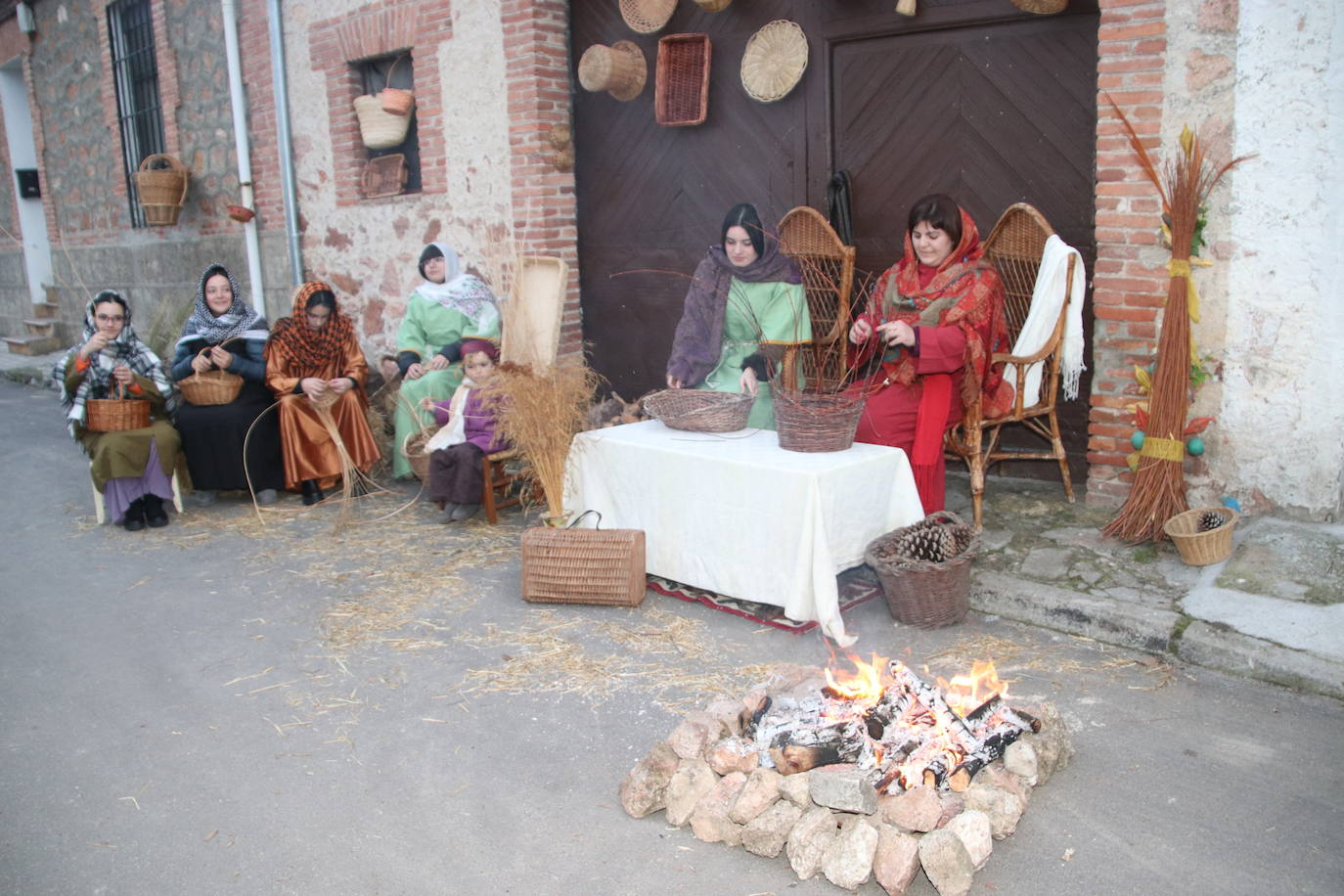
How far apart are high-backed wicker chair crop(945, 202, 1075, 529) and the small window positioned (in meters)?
4.50

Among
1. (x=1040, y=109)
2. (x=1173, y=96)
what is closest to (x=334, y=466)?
(x=1040, y=109)

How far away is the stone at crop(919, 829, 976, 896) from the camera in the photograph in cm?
233

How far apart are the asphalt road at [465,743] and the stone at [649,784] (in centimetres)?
4

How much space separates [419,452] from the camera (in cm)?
596

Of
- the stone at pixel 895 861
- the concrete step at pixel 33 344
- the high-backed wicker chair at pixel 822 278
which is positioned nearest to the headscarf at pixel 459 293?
the high-backed wicker chair at pixel 822 278

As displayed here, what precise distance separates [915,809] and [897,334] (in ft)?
7.04

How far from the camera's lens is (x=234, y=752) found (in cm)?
315

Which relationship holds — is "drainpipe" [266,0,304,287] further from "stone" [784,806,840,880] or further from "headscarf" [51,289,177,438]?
"stone" [784,806,840,880]

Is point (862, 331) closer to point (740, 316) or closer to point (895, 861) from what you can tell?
point (740, 316)

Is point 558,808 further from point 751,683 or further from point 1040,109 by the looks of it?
point 1040,109

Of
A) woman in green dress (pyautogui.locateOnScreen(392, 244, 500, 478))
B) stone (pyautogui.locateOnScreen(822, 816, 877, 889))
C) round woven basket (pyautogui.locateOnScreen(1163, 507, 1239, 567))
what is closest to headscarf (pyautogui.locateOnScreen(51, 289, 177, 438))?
woman in green dress (pyautogui.locateOnScreen(392, 244, 500, 478))

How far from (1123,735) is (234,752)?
2.67m

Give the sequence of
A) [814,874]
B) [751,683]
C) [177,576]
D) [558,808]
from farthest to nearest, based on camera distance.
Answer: [177,576] → [751,683] → [558,808] → [814,874]

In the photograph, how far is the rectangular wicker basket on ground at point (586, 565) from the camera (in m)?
4.14
